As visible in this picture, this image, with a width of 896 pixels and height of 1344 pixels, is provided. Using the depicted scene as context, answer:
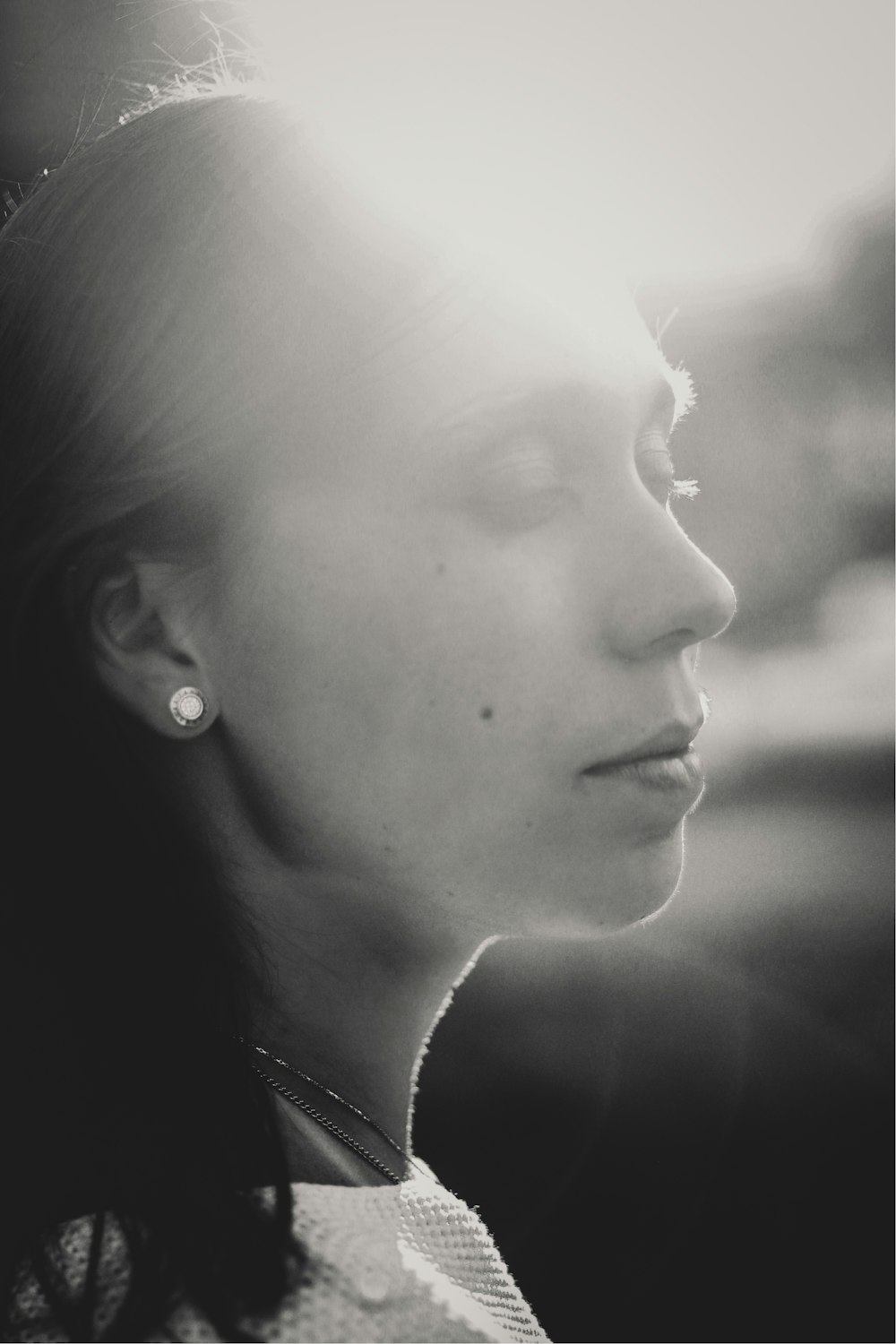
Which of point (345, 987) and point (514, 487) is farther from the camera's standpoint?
point (345, 987)

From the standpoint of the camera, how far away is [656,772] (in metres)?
0.94

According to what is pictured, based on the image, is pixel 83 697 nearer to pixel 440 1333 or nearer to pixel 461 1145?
pixel 440 1333

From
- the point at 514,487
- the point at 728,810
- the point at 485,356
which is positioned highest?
the point at 485,356

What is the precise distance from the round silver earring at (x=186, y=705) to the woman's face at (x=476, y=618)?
0.03 metres

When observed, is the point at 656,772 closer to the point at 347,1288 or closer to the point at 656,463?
the point at 656,463

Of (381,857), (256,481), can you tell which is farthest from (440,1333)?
(256,481)

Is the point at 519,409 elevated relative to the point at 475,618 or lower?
elevated

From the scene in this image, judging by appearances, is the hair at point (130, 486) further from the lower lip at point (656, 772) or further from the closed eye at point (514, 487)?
the lower lip at point (656, 772)

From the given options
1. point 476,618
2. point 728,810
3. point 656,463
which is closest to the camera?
point 476,618

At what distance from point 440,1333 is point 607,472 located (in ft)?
2.17

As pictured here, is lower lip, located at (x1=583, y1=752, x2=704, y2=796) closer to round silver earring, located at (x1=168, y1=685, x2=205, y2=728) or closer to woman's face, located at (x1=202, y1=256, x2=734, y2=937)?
woman's face, located at (x1=202, y1=256, x2=734, y2=937)

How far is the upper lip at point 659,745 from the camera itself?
92cm

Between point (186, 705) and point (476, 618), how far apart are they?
28cm

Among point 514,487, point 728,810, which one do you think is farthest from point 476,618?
point 728,810
